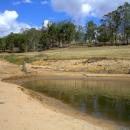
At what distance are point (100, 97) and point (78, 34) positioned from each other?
105 meters

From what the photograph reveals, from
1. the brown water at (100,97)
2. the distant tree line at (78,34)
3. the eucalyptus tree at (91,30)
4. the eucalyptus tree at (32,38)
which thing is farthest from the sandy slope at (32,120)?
the eucalyptus tree at (32,38)

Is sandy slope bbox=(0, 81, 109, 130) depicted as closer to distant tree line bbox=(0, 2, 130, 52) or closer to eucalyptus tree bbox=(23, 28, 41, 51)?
distant tree line bbox=(0, 2, 130, 52)

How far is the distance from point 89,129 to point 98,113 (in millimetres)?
5986

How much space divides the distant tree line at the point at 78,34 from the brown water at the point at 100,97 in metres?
67.6

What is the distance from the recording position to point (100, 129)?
16.1 meters

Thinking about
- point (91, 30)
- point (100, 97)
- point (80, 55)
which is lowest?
point (100, 97)

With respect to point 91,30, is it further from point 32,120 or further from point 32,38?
point 32,120

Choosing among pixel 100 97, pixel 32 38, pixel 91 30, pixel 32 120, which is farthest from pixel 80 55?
pixel 32 38

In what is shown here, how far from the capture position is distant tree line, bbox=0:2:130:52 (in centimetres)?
10944

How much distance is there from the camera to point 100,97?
28.8 metres

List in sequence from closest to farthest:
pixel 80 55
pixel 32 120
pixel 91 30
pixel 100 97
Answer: pixel 32 120 < pixel 100 97 < pixel 80 55 < pixel 91 30

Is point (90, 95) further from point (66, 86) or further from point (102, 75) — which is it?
point (102, 75)

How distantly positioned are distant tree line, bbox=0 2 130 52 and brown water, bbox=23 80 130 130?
2662 inches

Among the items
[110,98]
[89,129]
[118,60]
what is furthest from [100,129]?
[118,60]
